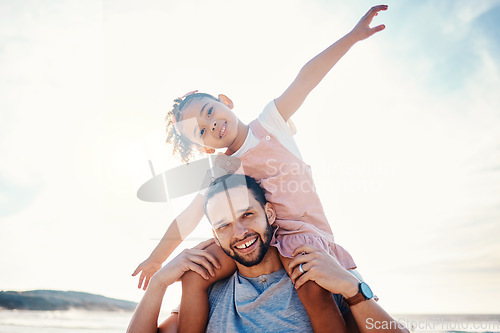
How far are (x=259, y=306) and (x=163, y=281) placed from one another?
2.16 ft

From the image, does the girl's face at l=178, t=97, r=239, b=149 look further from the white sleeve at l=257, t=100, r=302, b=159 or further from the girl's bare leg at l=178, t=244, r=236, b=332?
the girl's bare leg at l=178, t=244, r=236, b=332

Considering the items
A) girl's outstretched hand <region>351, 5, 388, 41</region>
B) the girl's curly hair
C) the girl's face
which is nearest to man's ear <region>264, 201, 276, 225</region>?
A: the girl's face

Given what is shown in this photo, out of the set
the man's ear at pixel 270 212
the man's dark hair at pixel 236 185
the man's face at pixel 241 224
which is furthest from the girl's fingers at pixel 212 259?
the man's ear at pixel 270 212

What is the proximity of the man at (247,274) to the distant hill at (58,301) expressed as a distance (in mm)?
8877

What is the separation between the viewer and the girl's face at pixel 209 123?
2873 mm

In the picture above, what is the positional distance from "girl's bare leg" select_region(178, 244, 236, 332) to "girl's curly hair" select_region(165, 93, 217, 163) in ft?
4.24

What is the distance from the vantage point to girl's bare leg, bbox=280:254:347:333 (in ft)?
6.37

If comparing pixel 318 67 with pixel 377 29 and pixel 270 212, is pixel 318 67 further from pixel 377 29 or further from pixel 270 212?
pixel 270 212

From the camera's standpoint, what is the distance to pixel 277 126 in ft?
9.68

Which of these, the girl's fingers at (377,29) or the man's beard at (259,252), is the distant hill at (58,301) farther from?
the girl's fingers at (377,29)

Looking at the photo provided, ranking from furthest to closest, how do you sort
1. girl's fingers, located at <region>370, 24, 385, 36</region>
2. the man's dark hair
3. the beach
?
the beach → girl's fingers, located at <region>370, 24, 385, 36</region> → the man's dark hair

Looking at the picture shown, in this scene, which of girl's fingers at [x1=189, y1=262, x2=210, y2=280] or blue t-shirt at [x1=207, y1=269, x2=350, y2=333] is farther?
girl's fingers at [x1=189, y1=262, x2=210, y2=280]

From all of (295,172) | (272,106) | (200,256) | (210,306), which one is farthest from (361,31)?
(210,306)

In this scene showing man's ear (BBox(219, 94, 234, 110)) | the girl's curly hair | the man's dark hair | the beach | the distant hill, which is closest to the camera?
the man's dark hair
